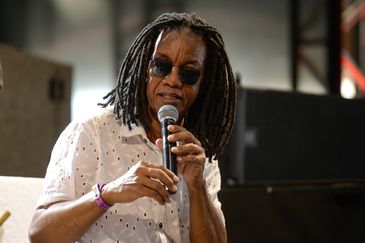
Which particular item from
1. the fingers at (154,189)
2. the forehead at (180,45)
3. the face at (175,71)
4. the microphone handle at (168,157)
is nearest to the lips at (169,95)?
the face at (175,71)

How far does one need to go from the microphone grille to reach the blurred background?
3.22 feet

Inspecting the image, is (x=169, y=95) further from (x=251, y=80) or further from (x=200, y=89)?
(x=251, y=80)

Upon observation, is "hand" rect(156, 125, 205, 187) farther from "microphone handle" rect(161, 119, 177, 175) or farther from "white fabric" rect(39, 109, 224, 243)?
"white fabric" rect(39, 109, 224, 243)

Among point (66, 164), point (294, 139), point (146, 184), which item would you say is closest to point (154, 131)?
point (66, 164)

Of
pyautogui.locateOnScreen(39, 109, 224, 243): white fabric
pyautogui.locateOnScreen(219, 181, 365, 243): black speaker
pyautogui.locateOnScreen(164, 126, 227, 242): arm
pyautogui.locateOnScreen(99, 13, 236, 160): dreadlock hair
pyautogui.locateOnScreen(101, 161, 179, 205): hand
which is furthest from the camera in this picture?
pyautogui.locateOnScreen(219, 181, 365, 243): black speaker

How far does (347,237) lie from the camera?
8.98ft

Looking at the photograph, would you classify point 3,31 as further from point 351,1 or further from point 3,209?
point 3,209

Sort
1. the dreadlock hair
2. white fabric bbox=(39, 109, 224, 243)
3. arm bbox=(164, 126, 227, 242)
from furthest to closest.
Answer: the dreadlock hair
white fabric bbox=(39, 109, 224, 243)
arm bbox=(164, 126, 227, 242)

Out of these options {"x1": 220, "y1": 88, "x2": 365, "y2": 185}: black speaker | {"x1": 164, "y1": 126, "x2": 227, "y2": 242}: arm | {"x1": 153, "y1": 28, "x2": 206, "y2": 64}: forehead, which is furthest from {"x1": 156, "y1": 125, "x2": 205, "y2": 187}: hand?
{"x1": 220, "y1": 88, "x2": 365, "y2": 185}: black speaker

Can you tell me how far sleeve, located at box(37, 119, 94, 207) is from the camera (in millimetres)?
1535

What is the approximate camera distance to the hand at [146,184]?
1.35 m

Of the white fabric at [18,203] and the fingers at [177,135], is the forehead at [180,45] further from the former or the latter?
the white fabric at [18,203]

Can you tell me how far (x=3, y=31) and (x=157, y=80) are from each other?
19.8 feet

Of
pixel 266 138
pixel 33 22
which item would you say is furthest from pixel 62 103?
pixel 33 22
